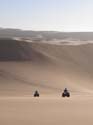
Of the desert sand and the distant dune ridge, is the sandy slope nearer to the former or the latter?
the desert sand

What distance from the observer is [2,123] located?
9.38m

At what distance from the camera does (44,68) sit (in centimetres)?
4378

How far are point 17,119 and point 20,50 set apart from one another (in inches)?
1534

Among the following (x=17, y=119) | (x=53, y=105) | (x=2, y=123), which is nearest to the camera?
(x=2, y=123)

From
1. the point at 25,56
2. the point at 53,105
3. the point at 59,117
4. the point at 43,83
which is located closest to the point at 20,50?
the point at 25,56

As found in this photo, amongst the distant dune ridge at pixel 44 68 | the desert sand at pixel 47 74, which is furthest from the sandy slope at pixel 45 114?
the distant dune ridge at pixel 44 68

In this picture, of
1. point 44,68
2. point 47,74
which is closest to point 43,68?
point 44,68

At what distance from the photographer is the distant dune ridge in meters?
36.2

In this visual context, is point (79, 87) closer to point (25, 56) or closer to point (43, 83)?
point (43, 83)

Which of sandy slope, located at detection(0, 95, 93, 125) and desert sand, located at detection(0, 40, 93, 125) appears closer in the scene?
sandy slope, located at detection(0, 95, 93, 125)

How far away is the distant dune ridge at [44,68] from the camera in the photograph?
36219mm

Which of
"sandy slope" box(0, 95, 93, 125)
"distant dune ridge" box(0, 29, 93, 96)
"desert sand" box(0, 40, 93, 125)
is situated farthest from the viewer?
"distant dune ridge" box(0, 29, 93, 96)

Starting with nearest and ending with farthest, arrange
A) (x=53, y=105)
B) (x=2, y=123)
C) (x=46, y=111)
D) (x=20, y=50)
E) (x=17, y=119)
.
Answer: (x=2, y=123)
(x=17, y=119)
(x=46, y=111)
(x=53, y=105)
(x=20, y=50)

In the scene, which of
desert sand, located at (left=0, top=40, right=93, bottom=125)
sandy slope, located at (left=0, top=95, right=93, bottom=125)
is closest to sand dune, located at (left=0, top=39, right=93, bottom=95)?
desert sand, located at (left=0, top=40, right=93, bottom=125)
